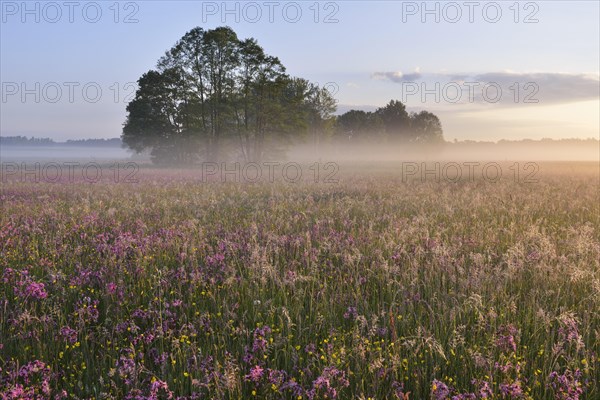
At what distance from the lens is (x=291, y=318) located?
3.71 meters

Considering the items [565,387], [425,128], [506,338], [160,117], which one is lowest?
[565,387]

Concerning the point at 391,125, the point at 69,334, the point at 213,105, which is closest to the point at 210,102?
the point at 213,105

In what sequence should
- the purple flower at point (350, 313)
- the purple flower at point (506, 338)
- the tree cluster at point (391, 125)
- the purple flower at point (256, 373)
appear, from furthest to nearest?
the tree cluster at point (391, 125)
the purple flower at point (350, 313)
the purple flower at point (506, 338)
the purple flower at point (256, 373)

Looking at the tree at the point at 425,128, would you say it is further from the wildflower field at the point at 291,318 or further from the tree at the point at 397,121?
the wildflower field at the point at 291,318

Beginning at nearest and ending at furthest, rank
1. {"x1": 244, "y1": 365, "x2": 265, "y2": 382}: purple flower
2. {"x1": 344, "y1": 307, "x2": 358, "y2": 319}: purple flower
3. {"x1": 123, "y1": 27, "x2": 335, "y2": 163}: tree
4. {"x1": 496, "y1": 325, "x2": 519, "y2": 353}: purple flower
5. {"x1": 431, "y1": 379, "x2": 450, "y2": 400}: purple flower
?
{"x1": 431, "y1": 379, "x2": 450, "y2": 400}: purple flower → {"x1": 244, "y1": 365, "x2": 265, "y2": 382}: purple flower → {"x1": 496, "y1": 325, "x2": 519, "y2": 353}: purple flower → {"x1": 344, "y1": 307, "x2": 358, "y2": 319}: purple flower → {"x1": 123, "y1": 27, "x2": 335, "y2": 163}: tree

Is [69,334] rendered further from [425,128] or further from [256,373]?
[425,128]

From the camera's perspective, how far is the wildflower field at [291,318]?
109 inches

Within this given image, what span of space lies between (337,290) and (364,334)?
36.2 inches

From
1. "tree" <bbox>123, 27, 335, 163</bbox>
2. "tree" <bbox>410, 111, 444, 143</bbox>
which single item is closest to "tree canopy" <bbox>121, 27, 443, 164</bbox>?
"tree" <bbox>123, 27, 335, 163</bbox>

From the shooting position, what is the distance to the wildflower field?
2.78m

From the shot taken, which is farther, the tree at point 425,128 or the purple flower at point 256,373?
the tree at point 425,128

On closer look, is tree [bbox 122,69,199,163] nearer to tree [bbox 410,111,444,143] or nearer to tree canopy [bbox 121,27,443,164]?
tree canopy [bbox 121,27,443,164]

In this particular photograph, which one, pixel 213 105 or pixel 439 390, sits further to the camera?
pixel 213 105

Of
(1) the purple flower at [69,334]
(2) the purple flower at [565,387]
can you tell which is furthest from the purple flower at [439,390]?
(1) the purple flower at [69,334]
